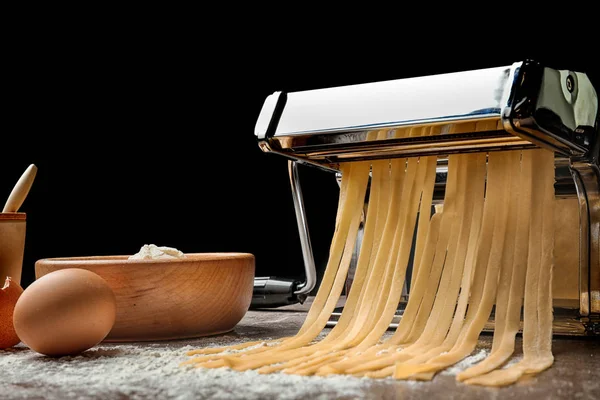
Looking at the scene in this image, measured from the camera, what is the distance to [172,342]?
83cm

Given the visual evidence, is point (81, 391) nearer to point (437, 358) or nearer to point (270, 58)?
point (437, 358)

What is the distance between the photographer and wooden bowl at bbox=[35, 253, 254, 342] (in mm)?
822

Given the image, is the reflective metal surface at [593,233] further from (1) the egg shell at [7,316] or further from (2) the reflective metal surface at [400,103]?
(1) the egg shell at [7,316]

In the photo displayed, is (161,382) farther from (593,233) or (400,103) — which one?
(593,233)

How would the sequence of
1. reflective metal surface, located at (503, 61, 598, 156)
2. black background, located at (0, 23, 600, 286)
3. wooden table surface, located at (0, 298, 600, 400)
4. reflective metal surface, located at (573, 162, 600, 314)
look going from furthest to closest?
black background, located at (0, 23, 600, 286), reflective metal surface, located at (573, 162, 600, 314), reflective metal surface, located at (503, 61, 598, 156), wooden table surface, located at (0, 298, 600, 400)

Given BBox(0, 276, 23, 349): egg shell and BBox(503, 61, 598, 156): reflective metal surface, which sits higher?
BBox(503, 61, 598, 156): reflective metal surface

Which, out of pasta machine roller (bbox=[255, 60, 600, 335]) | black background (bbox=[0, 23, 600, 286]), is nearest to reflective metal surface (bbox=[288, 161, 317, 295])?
pasta machine roller (bbox=[255, 60, 600, 335])

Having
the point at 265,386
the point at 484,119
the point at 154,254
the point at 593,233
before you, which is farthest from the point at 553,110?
the point at 154,254

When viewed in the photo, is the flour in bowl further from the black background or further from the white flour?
the black background

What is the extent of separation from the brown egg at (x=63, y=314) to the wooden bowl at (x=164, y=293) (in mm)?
73

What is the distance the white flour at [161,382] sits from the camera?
0.56m

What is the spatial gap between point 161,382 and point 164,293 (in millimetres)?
231

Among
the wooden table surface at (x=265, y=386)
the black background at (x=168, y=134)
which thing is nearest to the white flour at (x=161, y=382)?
the wooden table surface at (x=265, y=386)

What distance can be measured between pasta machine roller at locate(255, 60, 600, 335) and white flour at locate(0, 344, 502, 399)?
0.65ft
